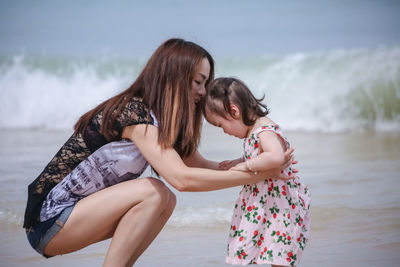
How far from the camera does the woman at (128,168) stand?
1912 mm

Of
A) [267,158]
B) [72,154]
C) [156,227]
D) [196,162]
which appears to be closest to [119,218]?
[156,227]

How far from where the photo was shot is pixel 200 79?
202 cm

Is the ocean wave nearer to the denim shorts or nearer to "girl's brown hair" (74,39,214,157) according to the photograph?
"girl's brown hair" (74,39,214,157)

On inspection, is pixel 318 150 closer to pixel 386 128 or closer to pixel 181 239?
pixel 386 128

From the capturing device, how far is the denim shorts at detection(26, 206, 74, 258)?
1934mm

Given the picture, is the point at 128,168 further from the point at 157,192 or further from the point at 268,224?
the point at 268,224

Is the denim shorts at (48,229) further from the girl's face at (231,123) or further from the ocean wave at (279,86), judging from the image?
the ocean wave at (279,86)

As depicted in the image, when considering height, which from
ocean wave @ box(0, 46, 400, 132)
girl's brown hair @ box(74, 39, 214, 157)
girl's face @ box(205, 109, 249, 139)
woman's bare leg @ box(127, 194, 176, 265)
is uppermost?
girl's brown hair @ box(74, 39, 214, 157)

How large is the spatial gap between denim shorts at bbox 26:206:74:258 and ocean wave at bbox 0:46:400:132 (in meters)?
5.47

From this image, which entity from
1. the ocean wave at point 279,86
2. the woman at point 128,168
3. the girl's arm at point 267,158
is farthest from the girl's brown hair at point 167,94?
the ocean wave at point 279,86

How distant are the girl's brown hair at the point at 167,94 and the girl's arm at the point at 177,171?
29mm

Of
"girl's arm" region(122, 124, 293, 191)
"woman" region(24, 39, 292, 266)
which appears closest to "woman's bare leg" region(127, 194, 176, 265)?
"woman" region(24, 39, 292, 266)

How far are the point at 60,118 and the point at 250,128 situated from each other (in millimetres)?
6746

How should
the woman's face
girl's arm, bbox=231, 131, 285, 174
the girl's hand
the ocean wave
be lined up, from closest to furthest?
1. girl's arm, bbox=231, 131, 285, 174
2. the woman's face
3. the girl's hand
4. the ocean wave
